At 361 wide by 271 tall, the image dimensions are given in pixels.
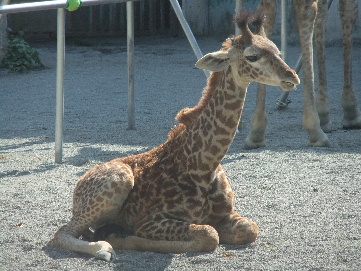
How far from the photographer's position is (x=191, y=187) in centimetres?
459

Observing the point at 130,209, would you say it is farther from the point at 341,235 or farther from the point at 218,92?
the point at 341,235

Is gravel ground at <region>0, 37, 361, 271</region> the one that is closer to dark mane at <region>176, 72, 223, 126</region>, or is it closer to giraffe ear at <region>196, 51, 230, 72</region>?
dark mane at <region>176, 72, 223, 126</region>

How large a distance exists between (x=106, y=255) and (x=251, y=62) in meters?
1.44

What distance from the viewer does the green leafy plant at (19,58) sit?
1370 cm

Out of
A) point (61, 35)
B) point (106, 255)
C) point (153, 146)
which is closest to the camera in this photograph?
point (106, 255)

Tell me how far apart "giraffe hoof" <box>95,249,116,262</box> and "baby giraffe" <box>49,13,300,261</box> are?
0.21 feet

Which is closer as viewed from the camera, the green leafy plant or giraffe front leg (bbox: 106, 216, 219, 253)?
giraffe front leg (bbox: 106, 216, 219, 253)

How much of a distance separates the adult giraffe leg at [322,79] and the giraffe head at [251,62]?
3784mm

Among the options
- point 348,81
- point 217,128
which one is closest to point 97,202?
point 217,128

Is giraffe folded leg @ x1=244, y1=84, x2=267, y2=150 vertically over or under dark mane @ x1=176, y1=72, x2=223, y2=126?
under

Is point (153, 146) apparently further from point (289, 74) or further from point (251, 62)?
point (289, 74)

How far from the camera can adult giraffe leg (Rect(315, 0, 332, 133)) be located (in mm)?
8203

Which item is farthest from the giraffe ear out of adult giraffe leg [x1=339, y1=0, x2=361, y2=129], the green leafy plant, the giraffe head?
the green leafy plant

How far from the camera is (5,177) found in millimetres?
6484
